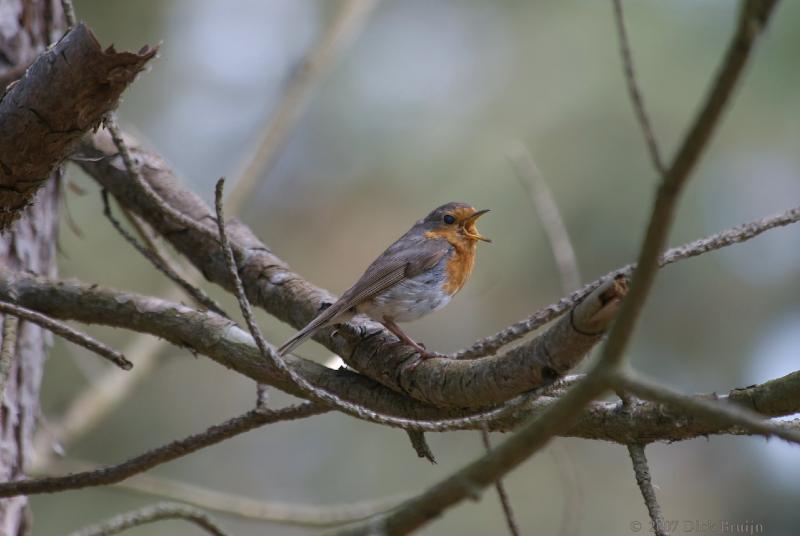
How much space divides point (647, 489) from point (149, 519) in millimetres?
1515

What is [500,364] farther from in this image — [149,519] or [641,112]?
[149,519]

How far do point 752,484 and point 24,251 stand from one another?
581 centimetres

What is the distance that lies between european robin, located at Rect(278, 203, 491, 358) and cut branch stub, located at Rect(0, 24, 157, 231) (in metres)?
1.66

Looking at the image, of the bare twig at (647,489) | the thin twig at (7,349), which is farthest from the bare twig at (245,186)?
the bare twig at (647,489)

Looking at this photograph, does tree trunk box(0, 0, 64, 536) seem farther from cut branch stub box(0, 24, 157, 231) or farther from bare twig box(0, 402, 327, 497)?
cut branch stub box(0, 24, 157, 231)

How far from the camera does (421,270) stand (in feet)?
15.3

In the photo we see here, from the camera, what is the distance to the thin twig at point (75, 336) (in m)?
2.43

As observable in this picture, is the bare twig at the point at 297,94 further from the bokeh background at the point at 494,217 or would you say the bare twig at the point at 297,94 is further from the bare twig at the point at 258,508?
the bare twig at the point at 258,508

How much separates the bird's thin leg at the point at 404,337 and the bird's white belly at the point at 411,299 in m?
0.06

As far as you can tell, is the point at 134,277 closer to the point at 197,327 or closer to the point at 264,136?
the point at 264,136

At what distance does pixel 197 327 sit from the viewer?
Result: 10.3ft

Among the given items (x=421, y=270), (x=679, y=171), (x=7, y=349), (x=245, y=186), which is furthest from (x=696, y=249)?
(x=245, y=186)

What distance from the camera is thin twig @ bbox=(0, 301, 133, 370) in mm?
2430

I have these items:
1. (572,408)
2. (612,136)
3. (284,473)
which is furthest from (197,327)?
(284,473)
